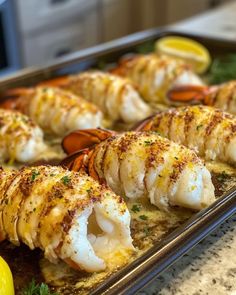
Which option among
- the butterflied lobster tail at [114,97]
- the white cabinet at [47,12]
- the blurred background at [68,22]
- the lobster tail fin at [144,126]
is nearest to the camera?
the lobster tail fin at [144,126]

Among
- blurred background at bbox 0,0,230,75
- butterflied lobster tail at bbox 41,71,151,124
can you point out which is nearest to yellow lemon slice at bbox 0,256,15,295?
butterflied lobster tail at bbox 41,71,151,124

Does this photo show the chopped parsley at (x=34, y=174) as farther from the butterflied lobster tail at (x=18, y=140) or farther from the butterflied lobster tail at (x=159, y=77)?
the butterflied lobster tail at (x=159, y=77)

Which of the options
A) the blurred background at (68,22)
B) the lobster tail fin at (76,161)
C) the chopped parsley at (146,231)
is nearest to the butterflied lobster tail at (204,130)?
the lobster tail fin at (76,161)

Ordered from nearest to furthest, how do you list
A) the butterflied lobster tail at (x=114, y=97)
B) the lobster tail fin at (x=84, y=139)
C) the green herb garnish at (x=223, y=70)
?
1. the lobster tail fin at (x=84, y=139)
2. the butterflied lobster tail at (x=114, y=97)
3. the green herb garnish at (x=223, y=70)

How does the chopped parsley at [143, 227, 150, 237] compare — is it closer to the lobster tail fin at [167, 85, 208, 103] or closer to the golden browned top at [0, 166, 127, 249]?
the golden browned top at [0, 166, 127, 249]

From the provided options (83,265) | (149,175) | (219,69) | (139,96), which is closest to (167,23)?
(219,69)
